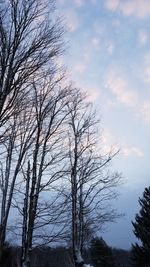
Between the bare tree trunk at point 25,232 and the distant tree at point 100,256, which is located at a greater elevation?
the distant tree at point 100,256

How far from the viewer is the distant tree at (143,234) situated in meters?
31.3

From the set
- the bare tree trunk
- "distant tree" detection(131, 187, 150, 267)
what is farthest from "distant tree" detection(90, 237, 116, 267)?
the bare tree trunk

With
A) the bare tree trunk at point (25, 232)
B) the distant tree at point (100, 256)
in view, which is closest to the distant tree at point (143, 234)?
the distant tree at point (100, 256)

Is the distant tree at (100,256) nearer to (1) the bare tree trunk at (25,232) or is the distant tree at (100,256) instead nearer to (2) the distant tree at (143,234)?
(2) the distant tree at (143,234)

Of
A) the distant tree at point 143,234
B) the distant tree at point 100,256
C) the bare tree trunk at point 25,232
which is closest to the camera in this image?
the bare tree trunk at point 25,232

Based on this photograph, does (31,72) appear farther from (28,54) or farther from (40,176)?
(40,176)

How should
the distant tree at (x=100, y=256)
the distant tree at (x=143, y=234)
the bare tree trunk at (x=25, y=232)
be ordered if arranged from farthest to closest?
1. the distant tree at (x=100, y=256)
2. the distant tree at (x=143, y=234)
3. the bare tree trunk at (x=25, y=232)

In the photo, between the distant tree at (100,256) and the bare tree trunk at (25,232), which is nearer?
the bare tree trunk at (25,232)

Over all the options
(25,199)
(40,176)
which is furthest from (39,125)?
(25,199)

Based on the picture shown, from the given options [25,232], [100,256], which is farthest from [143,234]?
[25,232]

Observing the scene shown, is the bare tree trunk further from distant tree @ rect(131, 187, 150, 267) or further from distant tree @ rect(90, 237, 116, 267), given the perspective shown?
distant tree @ rect(90, 237, 116, 267)

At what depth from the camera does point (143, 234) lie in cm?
3256

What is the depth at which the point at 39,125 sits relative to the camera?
1359cm

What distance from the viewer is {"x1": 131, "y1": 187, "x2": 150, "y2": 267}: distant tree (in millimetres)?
31297
